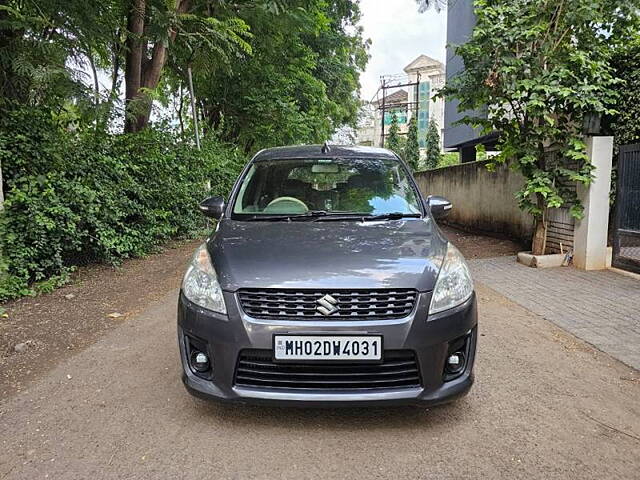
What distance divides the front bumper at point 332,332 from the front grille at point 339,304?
0.13 feet

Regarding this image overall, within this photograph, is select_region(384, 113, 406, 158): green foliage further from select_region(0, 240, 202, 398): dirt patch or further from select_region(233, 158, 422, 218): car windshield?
select_region(233, 158, 422, 218): car windshield

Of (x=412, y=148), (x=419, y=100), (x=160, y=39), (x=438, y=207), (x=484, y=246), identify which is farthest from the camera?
(x=419, y=100)

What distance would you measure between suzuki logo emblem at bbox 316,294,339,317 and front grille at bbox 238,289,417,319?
1 cm

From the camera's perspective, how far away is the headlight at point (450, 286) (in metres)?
2.57

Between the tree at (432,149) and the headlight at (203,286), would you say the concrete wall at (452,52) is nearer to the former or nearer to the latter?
the tree at (432,149)

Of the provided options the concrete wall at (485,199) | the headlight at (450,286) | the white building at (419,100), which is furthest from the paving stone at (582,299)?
the white building at (419,100)

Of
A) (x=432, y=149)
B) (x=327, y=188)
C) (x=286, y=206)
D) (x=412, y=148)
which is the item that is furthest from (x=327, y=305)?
(x=412, y=148)

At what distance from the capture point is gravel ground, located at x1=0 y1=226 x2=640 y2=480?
2.36 metres

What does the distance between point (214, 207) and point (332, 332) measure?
5.64ft

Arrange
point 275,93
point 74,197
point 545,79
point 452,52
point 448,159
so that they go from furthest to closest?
point 448,159 → point 452,52 → point 275,93 → point 545,79 → point 74,197

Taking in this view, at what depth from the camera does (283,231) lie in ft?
10.2

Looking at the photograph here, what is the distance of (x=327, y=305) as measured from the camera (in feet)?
8.07

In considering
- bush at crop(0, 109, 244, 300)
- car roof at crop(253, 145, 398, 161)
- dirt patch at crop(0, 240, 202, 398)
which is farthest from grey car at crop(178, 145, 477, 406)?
bush at crop(0, 109, 244, 300)

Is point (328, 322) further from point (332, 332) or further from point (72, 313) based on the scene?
point (72, 313)
